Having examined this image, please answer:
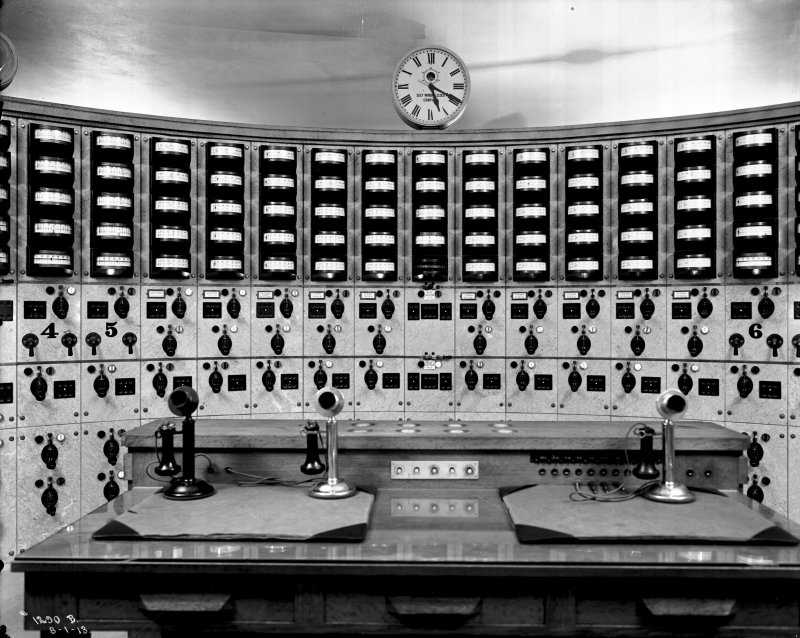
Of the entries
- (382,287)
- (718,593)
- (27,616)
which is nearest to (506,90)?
(382,287)

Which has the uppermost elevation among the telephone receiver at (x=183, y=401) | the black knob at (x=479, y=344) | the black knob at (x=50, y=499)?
the black knob at (x=479, y=344)

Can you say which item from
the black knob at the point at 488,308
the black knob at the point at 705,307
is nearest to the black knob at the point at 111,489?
the black knob at the point at 488,308

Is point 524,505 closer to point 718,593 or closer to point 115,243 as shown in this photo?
point 718,593

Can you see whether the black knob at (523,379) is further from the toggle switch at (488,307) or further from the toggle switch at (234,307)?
the toggle switch at (234,307)

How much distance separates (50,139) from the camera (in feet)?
11.1

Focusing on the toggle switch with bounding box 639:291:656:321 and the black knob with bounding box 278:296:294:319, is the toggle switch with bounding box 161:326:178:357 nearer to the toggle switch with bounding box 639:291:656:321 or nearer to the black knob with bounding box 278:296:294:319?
the black knob with bounding box 278:296:294:319

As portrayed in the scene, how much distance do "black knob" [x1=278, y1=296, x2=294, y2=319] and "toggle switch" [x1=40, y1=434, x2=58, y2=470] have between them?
1.46 metres

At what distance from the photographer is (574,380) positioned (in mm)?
3760

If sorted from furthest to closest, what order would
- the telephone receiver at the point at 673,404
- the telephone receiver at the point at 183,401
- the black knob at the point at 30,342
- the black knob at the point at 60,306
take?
the black knob at the point at 60,306 → the black knob at the point at 30,342 → the telephone receiver at the point at 183,401 → the telephone receiver at the point at 673,404

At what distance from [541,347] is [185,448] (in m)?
2.45

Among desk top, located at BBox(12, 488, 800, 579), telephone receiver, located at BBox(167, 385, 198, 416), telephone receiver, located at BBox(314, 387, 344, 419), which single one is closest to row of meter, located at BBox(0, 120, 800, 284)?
telephone receiver, located at BBox(167, 385, 198, 416)

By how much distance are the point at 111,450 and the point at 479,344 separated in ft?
7.31

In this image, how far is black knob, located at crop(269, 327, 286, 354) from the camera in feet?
12.4

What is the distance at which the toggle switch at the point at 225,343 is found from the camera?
3.72 meters
